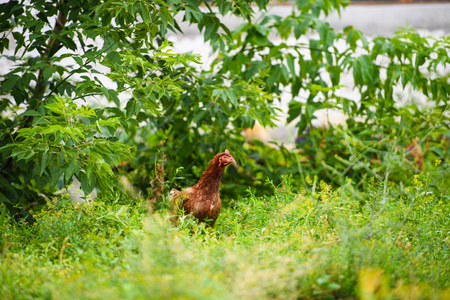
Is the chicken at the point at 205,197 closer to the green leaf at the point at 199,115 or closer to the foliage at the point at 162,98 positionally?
the foliage at the point at 162,98

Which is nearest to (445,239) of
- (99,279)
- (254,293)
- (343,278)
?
(343,278)

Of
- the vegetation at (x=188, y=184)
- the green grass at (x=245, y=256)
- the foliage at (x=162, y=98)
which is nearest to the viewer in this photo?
the green grass at (x=245, y=256)

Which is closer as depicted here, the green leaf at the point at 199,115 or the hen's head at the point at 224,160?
the hen's head at the point at 224,160

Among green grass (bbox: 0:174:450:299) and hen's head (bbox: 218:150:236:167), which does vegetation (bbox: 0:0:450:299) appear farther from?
hen's head (bbox: 218:150:236:167)

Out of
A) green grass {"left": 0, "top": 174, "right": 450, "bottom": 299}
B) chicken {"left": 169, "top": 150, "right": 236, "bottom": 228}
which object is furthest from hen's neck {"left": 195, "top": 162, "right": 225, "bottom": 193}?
green grass {"left": 0, "top": 174, "right": 450, "bottom": 299}

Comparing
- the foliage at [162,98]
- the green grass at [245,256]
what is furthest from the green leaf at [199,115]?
the green grass at [245,256]

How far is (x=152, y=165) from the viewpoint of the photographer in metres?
2.68

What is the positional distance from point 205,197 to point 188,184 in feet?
2.22

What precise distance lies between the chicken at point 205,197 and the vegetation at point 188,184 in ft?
0.28

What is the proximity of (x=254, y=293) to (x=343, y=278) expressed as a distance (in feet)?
1.09

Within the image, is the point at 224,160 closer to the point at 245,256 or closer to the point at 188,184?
the point at 245,256

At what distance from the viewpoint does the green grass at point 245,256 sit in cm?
113

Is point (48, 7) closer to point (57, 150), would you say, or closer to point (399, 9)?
point (57, 150)

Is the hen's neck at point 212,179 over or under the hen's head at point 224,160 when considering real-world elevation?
under
